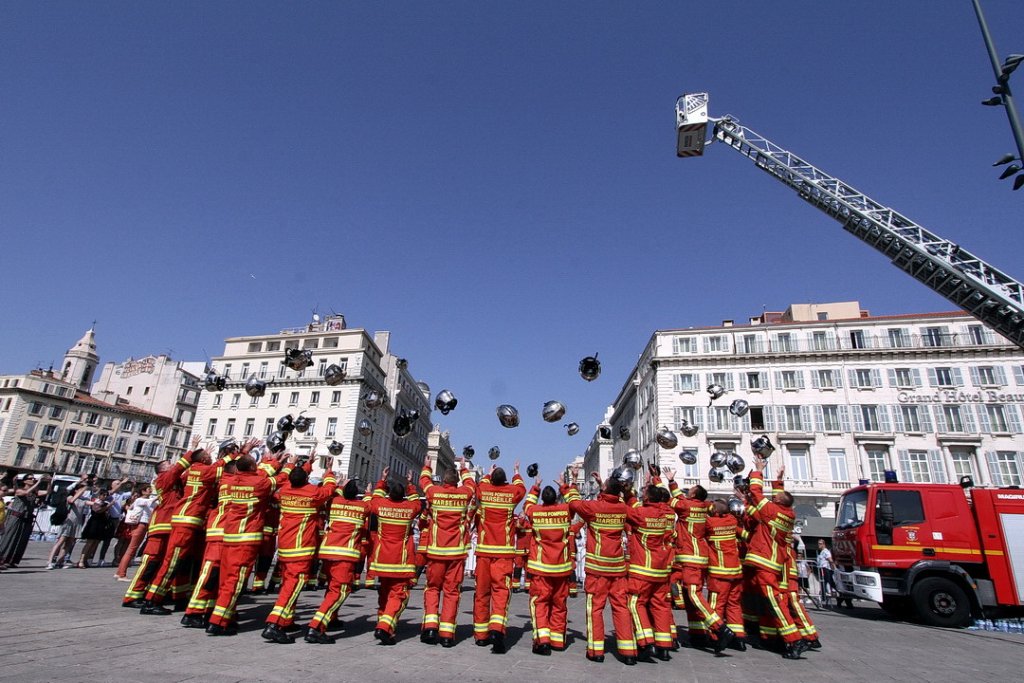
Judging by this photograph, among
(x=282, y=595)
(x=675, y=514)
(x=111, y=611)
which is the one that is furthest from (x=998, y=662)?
(x=111, y=611)

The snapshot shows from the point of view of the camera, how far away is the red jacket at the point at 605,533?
7383 mm

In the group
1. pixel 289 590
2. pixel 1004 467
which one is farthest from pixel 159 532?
pixel 1004 467

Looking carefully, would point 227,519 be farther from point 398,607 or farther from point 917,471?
point 917,471

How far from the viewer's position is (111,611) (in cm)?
782

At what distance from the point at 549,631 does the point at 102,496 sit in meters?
12.4

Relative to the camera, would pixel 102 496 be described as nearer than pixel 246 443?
No

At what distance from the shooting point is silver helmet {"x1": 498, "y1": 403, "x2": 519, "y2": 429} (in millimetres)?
15117

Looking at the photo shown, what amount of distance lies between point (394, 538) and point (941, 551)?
43.7ft

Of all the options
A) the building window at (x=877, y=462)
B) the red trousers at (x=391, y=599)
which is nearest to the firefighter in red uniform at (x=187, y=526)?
the red trousers at (x=391, y=599)

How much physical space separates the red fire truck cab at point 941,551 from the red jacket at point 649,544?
28.3 ft

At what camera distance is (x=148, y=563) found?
27.0ft

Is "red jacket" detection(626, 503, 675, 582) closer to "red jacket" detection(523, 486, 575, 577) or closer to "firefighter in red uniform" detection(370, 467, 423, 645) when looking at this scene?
Result: "red jacket" detection(523, 486, 575, 577)

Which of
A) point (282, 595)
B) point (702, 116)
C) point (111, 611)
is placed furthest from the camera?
point (702, 116)

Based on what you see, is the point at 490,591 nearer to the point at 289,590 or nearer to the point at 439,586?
the point at 439,586
